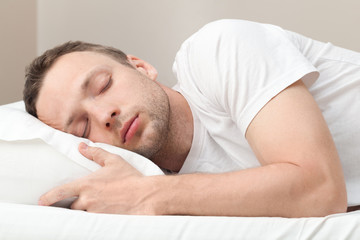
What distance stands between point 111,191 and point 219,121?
374 mm

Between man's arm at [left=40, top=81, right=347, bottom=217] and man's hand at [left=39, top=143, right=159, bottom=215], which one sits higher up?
man's arm at [left=40, top=81, right=347, bottom=217]

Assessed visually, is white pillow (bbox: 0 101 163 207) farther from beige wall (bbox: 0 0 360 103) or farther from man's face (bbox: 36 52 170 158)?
beige wall (bbox: 0 0 360 103)

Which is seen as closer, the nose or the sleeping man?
the sleeping man

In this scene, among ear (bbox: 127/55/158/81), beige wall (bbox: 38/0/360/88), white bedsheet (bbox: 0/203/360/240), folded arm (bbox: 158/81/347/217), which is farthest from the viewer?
beige wall (bbox: 38/0/360/88)

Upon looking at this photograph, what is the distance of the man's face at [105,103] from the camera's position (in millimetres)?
1302

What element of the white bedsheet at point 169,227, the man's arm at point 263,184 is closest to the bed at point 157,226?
the white bedsheet at point 169,227

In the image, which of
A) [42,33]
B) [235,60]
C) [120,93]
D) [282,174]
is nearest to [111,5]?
[42,33]

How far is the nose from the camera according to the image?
1.29 metres

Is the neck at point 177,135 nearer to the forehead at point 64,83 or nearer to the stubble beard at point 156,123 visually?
the stubble beard at point 156,123

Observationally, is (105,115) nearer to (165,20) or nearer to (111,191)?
(111,191)

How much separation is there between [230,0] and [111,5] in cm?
61

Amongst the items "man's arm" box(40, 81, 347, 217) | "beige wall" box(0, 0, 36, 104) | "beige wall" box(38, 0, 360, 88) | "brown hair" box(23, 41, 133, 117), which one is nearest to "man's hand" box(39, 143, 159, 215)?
"man's arm" box(40, 81, 347, 217)

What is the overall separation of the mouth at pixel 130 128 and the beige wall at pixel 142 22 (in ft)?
4.11

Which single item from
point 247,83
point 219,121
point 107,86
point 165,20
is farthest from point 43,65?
point 165,20
